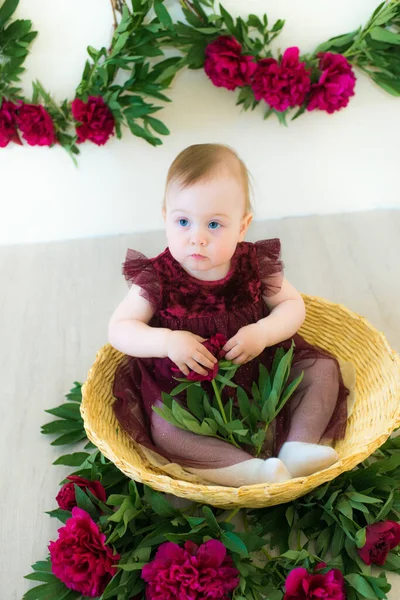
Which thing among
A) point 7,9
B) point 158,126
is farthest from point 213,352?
point 7,9

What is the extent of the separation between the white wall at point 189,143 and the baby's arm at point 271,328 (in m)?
0.67

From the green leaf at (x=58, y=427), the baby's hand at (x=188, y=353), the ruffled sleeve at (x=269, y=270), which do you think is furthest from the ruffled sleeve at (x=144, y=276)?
the green leaf at (x=58, y=427)

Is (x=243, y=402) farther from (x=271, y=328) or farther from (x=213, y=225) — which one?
(x=213, y=225)

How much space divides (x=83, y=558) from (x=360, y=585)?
439mm

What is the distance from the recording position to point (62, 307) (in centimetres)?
178

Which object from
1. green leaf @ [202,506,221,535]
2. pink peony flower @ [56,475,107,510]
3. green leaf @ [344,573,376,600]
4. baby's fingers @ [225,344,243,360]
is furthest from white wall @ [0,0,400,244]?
green leaf @ [344,573,376,600]

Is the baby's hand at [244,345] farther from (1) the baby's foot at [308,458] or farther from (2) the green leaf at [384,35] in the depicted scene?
(2) the green leaf at [384,35]

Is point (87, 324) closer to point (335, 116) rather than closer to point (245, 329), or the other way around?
point (245, 329)

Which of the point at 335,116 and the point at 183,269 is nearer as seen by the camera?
the point at 183,269

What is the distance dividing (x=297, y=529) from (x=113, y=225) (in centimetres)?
112

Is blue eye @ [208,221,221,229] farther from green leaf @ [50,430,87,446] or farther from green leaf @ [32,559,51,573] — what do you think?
green leaf @ [32,559,51,573]

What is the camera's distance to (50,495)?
1.30m

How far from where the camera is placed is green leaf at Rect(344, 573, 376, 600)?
1.04m

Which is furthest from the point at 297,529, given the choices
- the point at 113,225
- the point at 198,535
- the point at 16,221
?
the point at 16,221
